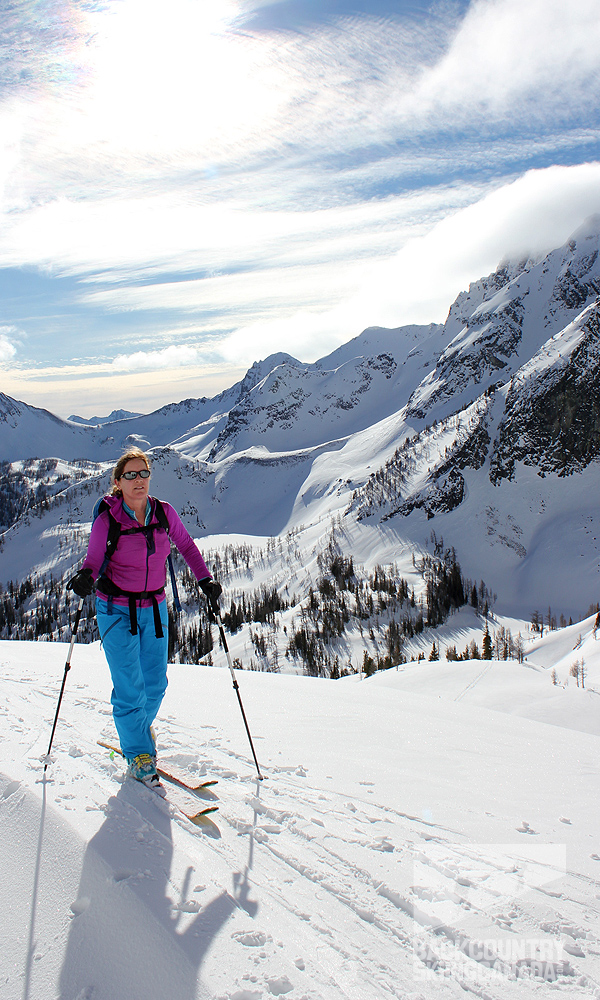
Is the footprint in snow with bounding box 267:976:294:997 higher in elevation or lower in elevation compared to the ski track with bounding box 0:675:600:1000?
higher

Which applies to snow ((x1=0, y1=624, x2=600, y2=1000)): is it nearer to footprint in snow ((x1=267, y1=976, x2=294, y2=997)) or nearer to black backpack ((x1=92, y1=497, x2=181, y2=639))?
footprint in snow ((x1=267, y1=976, x2=294, y2=997))

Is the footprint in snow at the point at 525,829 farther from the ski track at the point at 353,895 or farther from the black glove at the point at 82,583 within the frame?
the black glove at the point at 82,583

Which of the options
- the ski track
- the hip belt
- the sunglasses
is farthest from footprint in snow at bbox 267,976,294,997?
the sunglasses

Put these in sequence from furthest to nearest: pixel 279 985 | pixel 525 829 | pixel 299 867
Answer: pixel 525 829
pixel 299 867
pixel 279 985

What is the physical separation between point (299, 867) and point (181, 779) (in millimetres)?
1700

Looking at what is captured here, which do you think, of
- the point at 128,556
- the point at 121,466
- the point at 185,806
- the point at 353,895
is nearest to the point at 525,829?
the point at 353,895

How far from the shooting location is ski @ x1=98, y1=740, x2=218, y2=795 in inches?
182

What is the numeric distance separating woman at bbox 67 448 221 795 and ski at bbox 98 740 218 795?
231 mm

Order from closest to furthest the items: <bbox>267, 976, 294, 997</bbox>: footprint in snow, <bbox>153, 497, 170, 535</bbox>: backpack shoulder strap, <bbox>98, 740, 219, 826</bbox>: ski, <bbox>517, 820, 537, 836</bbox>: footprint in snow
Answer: <bbox>267, 976, 294, 997</bbox>: footprint in snow → <bbox>98, 740, 219, 826</bbox>: ski → <bbox>517, 820, 537, 836</bbox>: footprint in snow → <bbox>153, 497, 170, 535</bbox>: backpack shoulder strap

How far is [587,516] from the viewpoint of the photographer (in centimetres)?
9156

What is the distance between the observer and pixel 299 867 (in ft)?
11.7

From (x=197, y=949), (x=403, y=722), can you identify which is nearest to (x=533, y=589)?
(x=403, y=722)

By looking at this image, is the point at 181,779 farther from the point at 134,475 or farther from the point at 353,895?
the point at 134,475

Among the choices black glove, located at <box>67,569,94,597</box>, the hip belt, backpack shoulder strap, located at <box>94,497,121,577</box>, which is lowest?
the hip belt
